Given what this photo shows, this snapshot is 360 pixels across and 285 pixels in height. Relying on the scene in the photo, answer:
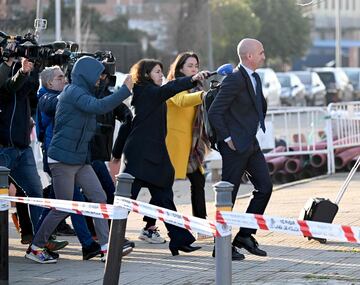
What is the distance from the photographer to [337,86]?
48.1 m

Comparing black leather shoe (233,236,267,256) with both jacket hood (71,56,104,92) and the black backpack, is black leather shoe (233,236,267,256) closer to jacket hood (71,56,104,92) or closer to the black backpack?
the black backpack

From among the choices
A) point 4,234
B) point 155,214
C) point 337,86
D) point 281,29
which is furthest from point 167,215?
point 281,29

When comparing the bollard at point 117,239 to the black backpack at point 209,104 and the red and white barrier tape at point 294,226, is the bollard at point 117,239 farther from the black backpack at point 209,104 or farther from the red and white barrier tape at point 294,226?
the black backpack at point 209,104

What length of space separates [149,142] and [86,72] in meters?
1.07

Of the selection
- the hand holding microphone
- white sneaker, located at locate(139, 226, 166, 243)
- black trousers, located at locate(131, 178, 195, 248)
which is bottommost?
white sneaker, located at locate(139, 226, 166, 243)

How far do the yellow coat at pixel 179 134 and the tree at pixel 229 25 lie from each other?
148 feet

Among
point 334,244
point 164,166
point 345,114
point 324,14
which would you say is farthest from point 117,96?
point 324,14

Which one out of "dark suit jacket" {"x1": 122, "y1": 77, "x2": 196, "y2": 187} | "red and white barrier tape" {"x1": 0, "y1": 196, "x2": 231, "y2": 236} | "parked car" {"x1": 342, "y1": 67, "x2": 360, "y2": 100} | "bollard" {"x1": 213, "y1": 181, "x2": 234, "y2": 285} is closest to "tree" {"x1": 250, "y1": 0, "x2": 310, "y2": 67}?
"parked car" {"x1": 342, "y1": 67, "x2": 360, "y2": 100}

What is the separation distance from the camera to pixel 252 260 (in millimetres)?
9656

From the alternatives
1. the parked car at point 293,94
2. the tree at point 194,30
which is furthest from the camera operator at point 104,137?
the tree at point 194,30

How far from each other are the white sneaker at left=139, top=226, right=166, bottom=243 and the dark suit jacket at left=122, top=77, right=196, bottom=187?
958 mm

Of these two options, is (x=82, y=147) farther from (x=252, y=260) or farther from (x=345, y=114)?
(x=345, y=114)

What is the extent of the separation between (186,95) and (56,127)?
1.34m

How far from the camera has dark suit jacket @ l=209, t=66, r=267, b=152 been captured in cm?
966
